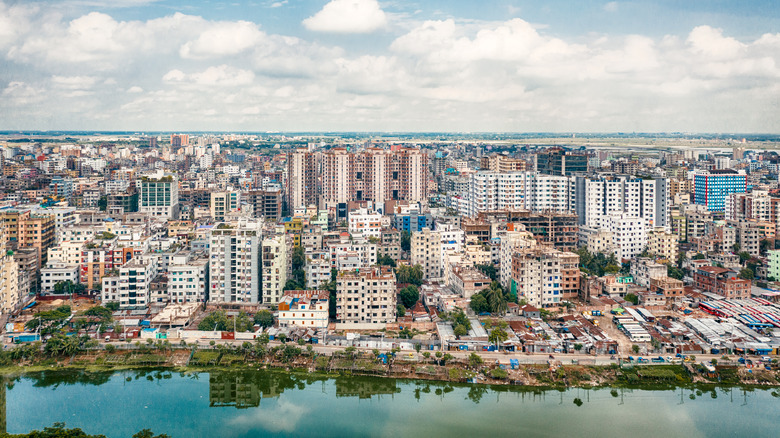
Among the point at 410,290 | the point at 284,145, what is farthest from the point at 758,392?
the point at 284,145

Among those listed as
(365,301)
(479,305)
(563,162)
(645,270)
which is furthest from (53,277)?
(563,162)

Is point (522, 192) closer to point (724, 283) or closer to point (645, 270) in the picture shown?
point (645, 270)

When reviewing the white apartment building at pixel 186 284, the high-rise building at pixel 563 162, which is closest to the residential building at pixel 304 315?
the white apartment building at pixel 186 284

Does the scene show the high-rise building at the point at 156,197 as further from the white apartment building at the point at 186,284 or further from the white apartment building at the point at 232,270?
the white apartment building at the point at 232,270

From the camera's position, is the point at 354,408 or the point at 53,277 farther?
the point at 53,277

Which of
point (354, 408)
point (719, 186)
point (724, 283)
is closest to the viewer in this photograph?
point (354, 408)

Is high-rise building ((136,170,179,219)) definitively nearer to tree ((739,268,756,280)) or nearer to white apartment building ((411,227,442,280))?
white apartment building ((411,227,442,280))

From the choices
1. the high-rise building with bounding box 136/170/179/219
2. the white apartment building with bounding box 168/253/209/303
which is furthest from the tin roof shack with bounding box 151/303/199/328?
the high-rise building with bounding box 136/170/179/219

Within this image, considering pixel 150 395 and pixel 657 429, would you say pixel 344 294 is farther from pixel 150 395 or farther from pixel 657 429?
pixel 657 429
